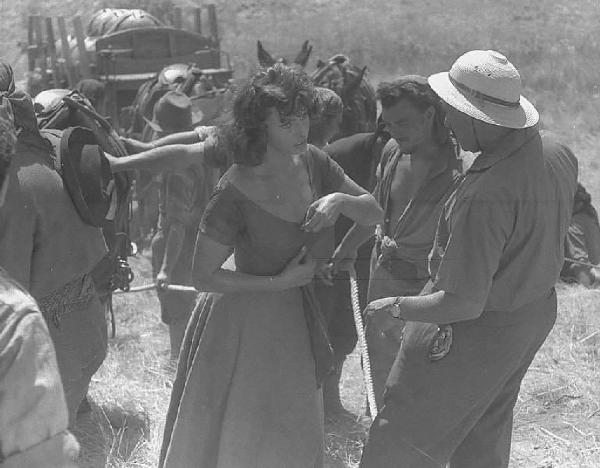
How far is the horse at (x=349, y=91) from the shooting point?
6188 millimetres

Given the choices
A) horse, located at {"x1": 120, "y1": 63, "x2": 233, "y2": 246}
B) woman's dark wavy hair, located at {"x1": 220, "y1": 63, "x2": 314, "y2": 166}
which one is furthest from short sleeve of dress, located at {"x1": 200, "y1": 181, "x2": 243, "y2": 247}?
horse, located at {"x1": 120, "y1": 63, "x2": 233, "y2": 246}

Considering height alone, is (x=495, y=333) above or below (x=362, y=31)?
above

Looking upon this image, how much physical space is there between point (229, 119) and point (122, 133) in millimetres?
7239

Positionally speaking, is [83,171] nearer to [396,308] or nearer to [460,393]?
[396,308]

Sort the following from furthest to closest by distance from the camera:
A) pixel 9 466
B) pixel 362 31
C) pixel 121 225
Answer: pixel 362 31 → pixel 121 225 → pixel 9 466

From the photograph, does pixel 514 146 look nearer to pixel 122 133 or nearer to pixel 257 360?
pixel 257 360

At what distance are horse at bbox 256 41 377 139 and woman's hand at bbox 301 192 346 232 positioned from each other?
2.74 metres

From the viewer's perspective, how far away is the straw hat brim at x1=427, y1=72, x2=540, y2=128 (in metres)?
2.99

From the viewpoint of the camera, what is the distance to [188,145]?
380 cm

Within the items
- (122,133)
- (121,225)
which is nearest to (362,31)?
(122,133)

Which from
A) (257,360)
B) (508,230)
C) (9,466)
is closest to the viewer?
(9,466)

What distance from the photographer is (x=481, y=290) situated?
2914mm

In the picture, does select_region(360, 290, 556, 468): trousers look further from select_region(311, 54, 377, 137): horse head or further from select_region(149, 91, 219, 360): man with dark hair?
select_region(311, 54, 377, 137): horse head

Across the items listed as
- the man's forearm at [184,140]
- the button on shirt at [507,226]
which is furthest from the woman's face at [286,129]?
the man's forearm at [184,140]
